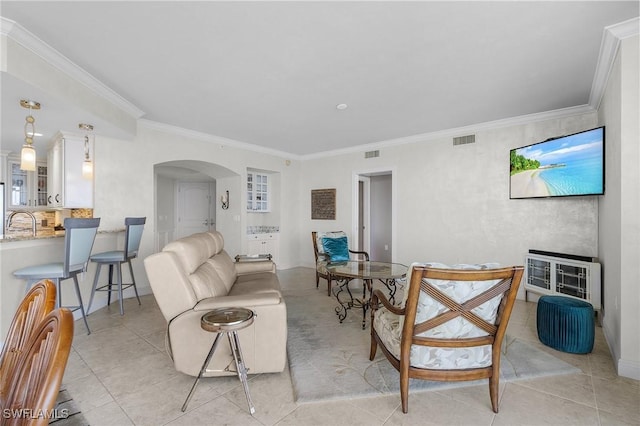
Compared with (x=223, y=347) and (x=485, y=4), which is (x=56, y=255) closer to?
A: (x=223, y=347)

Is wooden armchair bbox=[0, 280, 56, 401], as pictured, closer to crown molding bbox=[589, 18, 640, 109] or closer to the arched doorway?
crown molding bbox=[589, 18, 640, 109]

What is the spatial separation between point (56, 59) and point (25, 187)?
445cm

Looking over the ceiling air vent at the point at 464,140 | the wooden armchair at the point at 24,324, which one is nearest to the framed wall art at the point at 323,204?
the ceiling air vent at the point at 464,140

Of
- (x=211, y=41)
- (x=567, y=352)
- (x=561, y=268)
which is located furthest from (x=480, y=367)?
(x=211, y=41)

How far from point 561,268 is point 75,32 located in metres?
5.51

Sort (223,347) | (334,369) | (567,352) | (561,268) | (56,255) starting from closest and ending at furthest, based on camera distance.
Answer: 1. (223,347)
2. (334,369)
3. (567,352)
4. (56,255)
5. (561,268)

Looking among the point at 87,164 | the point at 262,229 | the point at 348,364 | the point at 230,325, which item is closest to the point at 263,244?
the point at 262,229

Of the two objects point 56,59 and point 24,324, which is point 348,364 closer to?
point 24,324

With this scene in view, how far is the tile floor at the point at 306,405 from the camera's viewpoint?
1818 mm

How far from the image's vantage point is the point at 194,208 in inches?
327

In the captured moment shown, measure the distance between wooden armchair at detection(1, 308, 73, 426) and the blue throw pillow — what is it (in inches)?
166

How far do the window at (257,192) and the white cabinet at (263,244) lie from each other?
0.70 m

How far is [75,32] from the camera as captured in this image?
229 cm

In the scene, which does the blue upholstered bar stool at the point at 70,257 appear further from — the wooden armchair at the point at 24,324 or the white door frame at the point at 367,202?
the white door frame at the point at 367,202
